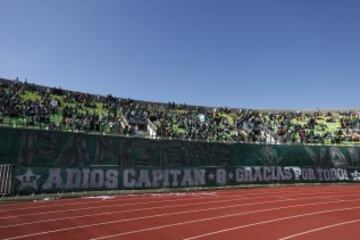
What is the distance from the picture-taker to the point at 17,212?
17250 mm

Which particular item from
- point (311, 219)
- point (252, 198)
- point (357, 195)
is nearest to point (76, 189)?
point (252, 198)

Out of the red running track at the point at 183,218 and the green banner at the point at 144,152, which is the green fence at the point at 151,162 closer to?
the green banner at the point at 144,152

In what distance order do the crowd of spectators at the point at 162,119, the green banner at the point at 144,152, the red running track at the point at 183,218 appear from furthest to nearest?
1. the crowd of spectators at the point at 162,119
2. the green banner at the point at 144,152
3. the red running track at the point at 183,218

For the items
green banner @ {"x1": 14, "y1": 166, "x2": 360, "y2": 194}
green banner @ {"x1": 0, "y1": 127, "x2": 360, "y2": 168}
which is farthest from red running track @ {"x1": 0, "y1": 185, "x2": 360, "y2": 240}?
A: green banner @ {"x1": 0, "y1": 127, "x2": 360, "y2": 168}

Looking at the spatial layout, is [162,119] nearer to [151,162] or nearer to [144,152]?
[151,162]

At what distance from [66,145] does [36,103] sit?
16469mm

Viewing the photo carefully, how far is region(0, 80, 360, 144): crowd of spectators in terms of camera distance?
3665 cm

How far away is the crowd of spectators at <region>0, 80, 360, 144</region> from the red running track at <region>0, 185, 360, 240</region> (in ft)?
44.4

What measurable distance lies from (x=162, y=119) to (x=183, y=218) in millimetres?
32680

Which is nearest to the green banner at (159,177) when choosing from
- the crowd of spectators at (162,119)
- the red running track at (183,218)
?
the red running track at (183,218)

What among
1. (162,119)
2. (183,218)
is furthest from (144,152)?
(162,119)

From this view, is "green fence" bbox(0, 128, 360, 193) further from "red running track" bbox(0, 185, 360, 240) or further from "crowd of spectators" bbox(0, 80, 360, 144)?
"crowd of spectators" bbox(0, 80, 360, 144)

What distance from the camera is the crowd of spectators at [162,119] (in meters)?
36.7

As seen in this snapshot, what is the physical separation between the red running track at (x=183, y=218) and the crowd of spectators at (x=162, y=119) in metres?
13.5
